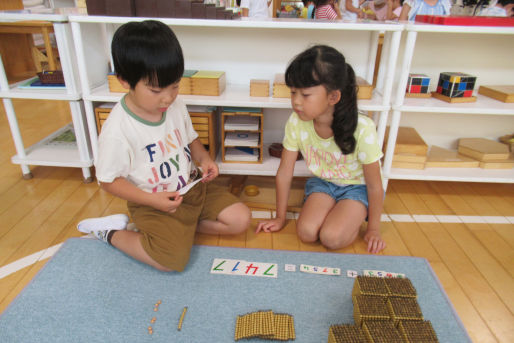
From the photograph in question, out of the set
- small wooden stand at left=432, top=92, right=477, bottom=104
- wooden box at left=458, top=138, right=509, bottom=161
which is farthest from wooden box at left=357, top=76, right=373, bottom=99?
wooden box at left=458, top=138, right=509, bottom=161

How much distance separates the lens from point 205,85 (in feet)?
5.05

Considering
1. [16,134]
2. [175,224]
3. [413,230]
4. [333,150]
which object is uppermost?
[333,150]

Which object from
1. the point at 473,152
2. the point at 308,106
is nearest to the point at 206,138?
the point at 308,106

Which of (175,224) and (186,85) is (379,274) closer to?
(175,224)

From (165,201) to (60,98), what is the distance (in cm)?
77

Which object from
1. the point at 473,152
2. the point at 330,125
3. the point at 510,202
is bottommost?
the point at 510,202

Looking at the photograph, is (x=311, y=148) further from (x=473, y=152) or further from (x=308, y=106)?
(x=473, y=152)

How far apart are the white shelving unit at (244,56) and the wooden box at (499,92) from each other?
47 centimetres

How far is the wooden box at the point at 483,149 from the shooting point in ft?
5.49

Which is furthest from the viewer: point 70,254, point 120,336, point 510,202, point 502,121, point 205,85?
point 502,121

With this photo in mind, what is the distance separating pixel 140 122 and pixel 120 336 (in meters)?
0.61

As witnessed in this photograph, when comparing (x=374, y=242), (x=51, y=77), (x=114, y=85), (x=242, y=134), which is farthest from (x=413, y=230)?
(x=51, y=77)

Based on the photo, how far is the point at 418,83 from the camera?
5.29 ft

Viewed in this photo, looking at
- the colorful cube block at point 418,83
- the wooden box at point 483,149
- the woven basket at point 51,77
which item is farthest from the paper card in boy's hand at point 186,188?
the wooden box at point 483,149
